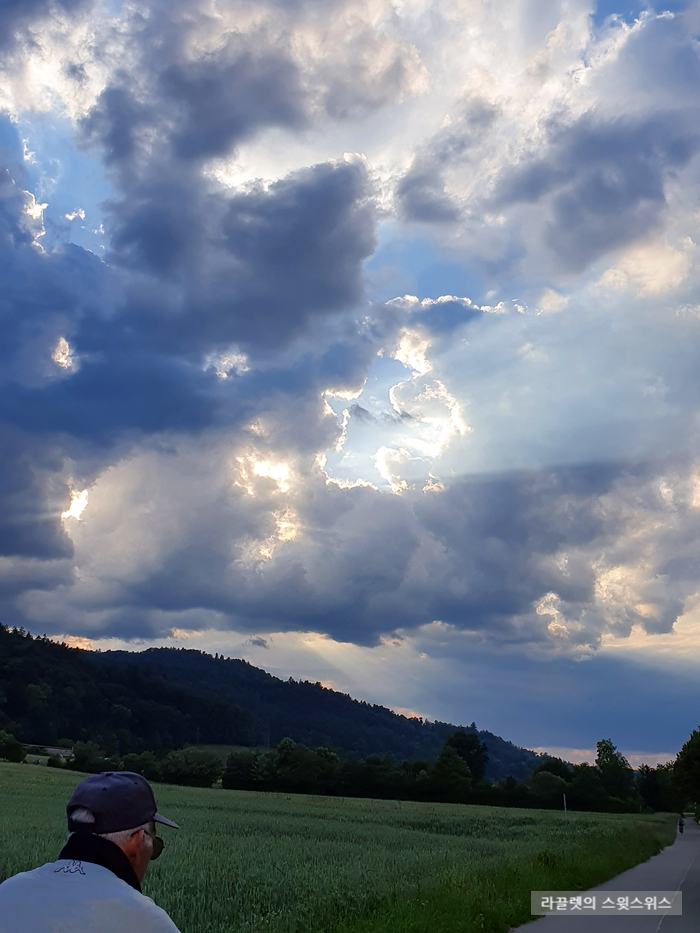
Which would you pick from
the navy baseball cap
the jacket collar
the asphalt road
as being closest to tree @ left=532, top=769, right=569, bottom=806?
the asphalt road

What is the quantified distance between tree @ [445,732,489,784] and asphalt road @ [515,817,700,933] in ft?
383

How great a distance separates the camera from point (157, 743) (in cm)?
17775

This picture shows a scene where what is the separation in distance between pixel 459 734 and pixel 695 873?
404 feet

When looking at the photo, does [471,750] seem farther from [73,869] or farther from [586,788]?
[73,869]

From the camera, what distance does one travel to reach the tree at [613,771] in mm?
139488

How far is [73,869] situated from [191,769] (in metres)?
109

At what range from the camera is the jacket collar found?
10.2ft

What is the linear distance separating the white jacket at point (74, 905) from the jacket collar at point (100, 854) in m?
0.07

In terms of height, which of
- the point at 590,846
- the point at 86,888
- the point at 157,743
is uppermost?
the point at 86,888

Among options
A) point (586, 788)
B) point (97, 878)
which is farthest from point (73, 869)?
point (586, 788)

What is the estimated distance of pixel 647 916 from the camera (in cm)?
1603

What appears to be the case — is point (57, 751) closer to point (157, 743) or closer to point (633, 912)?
point (157, 743)

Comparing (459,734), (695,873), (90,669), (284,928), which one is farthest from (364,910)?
(90,669)
